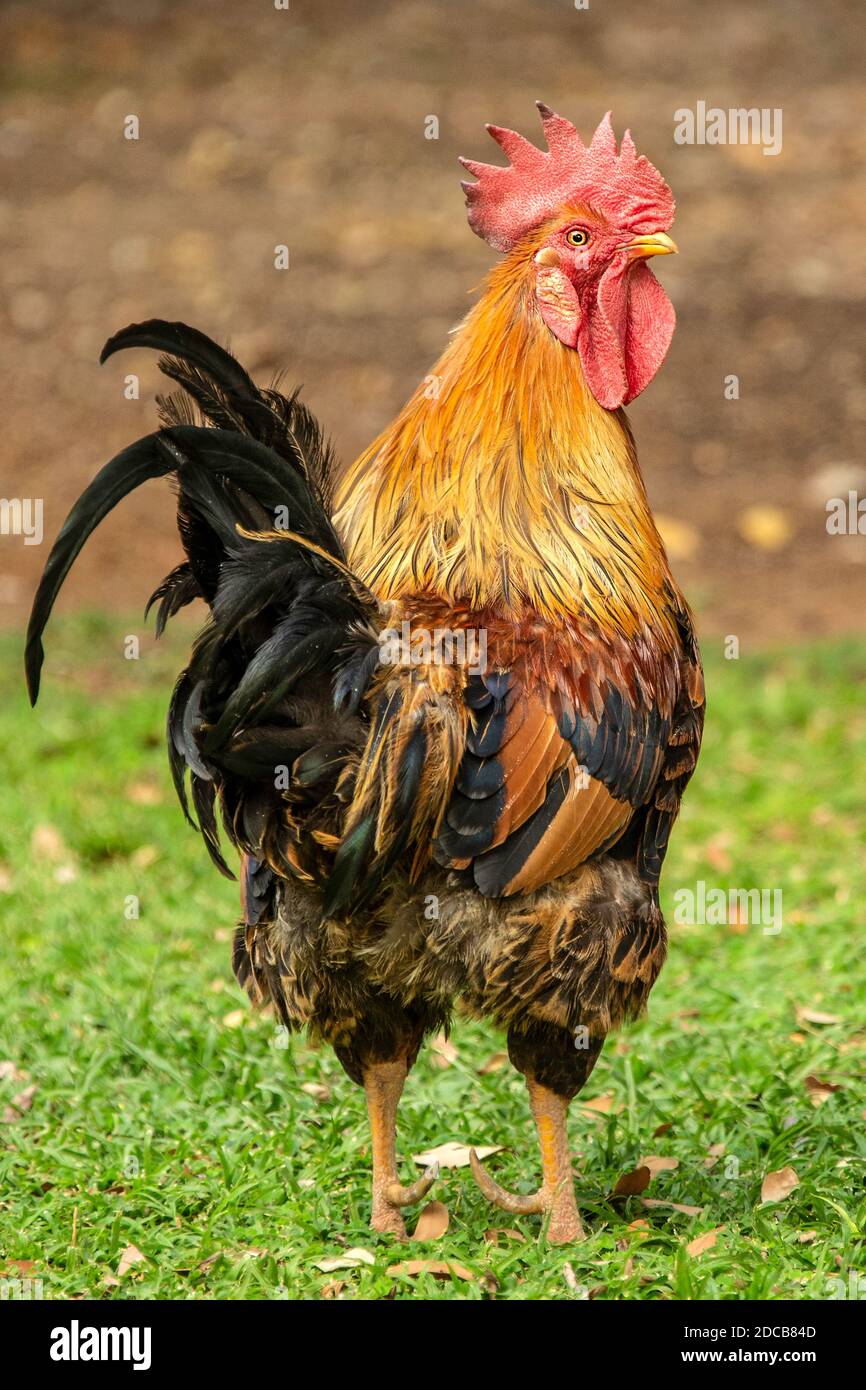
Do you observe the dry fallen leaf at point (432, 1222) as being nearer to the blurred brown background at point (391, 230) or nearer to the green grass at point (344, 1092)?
the green grass at point (344, 1092)

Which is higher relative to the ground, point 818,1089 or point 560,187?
point 560,187

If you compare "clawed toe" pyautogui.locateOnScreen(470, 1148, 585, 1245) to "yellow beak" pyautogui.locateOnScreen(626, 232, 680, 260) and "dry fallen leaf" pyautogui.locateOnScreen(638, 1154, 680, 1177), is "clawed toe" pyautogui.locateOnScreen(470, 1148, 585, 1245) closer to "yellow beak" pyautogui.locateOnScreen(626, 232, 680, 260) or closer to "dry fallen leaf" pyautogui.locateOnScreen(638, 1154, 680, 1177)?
"dry fallen leaf" pyautogui.locateOnScreen(638, 1154, 680, 1177)

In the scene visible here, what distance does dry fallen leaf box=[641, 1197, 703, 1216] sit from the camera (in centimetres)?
414

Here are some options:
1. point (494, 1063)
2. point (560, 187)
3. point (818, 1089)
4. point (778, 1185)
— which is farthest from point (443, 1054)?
point (560, 187)

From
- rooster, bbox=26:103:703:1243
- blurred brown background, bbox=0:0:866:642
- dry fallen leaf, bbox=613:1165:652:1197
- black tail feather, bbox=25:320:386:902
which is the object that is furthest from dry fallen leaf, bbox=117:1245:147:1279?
blurred brown background, bbox=0:0:866:642

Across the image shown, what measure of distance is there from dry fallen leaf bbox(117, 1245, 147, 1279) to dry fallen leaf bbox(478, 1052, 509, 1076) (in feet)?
4.93

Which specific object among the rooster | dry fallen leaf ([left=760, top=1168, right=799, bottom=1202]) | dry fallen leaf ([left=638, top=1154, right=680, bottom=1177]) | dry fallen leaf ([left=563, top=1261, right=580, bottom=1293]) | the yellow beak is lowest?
dry fallen leaf ([left=563, top=1261, right=580, bottom=1293])

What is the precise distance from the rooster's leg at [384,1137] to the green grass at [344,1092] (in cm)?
7

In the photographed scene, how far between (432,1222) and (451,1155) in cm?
44

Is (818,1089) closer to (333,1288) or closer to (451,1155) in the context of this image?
(451,1155)

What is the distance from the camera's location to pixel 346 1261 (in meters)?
3.85

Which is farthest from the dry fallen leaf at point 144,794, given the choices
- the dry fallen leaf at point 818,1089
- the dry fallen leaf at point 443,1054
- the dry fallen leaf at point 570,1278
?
the dry fallen leaf at point 570,1278

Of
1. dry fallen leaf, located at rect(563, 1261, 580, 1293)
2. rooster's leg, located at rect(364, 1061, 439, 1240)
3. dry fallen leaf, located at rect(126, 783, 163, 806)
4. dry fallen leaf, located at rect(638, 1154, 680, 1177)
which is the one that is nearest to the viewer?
dry fallen leaf, located at rect(563, 1261, 580, 1293)

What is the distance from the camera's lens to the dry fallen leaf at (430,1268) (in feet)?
12.4
